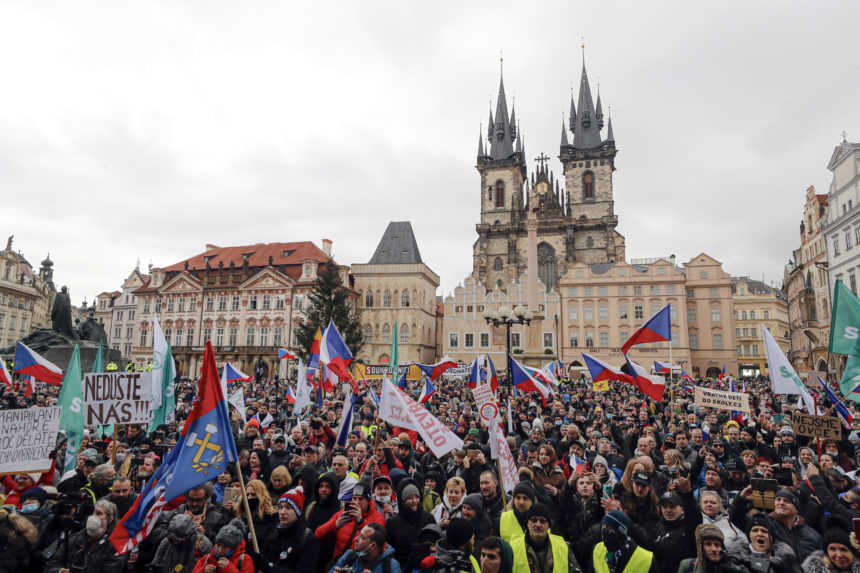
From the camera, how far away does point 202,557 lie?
4.41 meters

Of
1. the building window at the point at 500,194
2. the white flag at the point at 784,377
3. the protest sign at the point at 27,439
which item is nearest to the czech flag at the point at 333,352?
the protest sign at the point at 27,439

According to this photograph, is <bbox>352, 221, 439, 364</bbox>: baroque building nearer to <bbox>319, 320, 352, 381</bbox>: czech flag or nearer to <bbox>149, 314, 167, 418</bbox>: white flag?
<bbox>319, 320, 352, 381</bbox>: czech flag

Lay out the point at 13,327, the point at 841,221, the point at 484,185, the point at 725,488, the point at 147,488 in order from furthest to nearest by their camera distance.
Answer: the point at 484,185, the point at 13,327, the point at 841,221, the point at 725,488, the point at 147,488

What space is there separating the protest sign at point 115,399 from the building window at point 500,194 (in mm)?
67908

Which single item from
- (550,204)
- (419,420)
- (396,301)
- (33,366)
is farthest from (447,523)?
(550,204)

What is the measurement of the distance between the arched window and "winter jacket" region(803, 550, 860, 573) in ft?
235

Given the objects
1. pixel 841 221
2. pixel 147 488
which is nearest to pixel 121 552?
pixel 147 488

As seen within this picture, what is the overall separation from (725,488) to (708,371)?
55.3 m

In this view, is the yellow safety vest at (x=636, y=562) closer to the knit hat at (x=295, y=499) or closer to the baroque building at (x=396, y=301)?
the knit hat at (x=295, y=499)

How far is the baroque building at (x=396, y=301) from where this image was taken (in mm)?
58688

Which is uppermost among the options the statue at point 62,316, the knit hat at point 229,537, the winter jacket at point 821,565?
the statue at point 62,316

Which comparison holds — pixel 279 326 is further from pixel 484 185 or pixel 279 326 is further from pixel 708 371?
pixel 708 371

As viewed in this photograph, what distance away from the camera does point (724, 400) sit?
1117 centimetres

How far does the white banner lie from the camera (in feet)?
23.0
